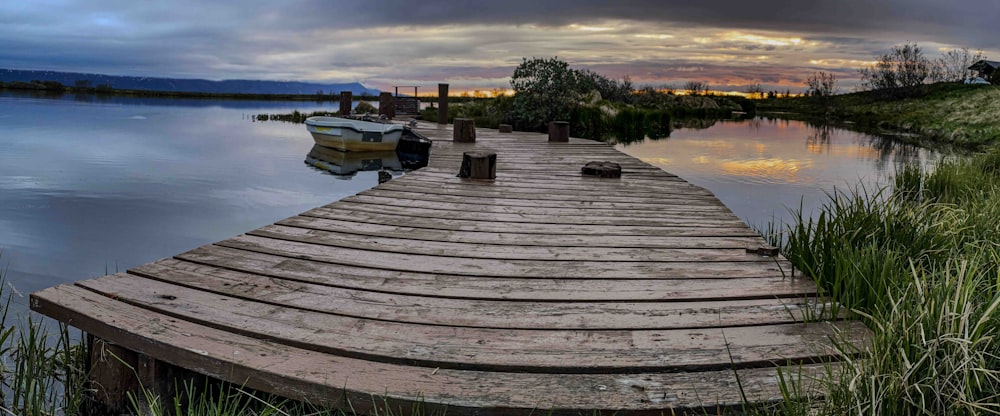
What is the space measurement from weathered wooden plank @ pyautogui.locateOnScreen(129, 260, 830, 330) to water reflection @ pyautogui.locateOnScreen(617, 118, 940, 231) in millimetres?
4811

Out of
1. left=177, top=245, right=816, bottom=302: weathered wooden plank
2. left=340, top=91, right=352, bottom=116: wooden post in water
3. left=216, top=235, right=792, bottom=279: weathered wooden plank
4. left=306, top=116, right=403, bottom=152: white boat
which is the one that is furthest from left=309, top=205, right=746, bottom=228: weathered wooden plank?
left=340, top=91, right=352, bottom=116: wooden post in water

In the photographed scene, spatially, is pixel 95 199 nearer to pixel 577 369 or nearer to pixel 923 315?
pixel 577 369

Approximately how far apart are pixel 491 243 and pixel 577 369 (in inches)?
70.8

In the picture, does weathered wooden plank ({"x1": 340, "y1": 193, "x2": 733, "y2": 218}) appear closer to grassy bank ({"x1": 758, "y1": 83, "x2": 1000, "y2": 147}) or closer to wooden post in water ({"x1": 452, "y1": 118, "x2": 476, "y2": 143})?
wooden post in water ({"x1": 452, "y1": 118, "x2": 476, "y2": 143})

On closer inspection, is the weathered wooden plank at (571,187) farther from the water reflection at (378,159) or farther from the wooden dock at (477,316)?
the water reflection at (378,159)

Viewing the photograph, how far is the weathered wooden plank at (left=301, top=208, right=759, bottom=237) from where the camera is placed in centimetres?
425

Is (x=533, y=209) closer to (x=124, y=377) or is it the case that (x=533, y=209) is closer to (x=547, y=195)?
(x=547, y=195)

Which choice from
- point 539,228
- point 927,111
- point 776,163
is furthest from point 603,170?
point 927,111

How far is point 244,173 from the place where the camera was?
1361cm

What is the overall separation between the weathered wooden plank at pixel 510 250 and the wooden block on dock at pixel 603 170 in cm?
326

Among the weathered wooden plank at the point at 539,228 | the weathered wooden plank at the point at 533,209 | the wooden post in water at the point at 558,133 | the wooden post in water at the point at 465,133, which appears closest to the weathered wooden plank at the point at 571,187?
the weathered wooden plank at the point at 533,209

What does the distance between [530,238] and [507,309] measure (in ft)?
4.57

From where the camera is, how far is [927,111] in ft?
84.7

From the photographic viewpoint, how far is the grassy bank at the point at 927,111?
62.5ft
